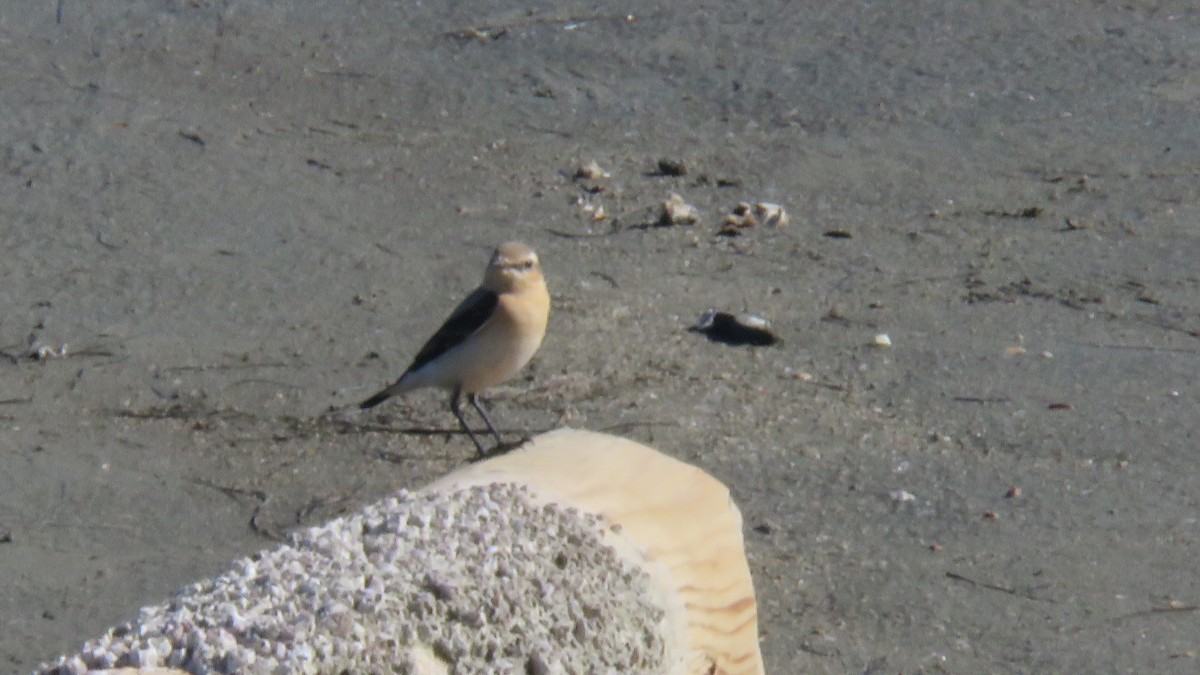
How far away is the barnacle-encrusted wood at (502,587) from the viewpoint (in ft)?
11.0

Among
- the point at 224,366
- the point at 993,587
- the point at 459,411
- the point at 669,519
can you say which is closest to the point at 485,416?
the point at 459,411

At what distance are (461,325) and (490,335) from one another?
0.46ft

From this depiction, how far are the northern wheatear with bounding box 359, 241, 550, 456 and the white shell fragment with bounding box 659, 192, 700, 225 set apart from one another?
222 cm

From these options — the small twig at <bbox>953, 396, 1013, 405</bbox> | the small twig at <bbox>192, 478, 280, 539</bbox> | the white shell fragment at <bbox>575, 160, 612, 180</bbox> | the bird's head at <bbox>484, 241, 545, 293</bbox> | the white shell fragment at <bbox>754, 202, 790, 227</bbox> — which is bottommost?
the small twig at <bbox>192, 478, 280, 539</bbox>

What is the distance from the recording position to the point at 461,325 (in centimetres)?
630

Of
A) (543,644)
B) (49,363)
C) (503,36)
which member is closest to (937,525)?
(543,644)

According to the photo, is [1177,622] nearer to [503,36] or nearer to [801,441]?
[801,441]

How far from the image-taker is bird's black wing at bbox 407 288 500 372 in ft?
20.5

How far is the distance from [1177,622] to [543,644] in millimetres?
2428

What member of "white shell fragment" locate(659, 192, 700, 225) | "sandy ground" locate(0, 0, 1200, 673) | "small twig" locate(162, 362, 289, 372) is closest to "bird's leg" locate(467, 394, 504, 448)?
"sandy ground" locate(0, 0, 1200, 673)

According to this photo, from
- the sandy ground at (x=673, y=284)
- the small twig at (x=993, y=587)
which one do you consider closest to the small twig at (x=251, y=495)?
the sandy ground at (x=673, y=284)

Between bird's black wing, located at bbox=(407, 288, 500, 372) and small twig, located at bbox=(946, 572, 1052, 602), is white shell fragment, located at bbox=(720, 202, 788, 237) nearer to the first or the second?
bird's black wing, located at bbox=(407, 288, 500, 372)

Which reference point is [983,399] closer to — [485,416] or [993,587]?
[993,587]

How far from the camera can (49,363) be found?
7180 mm
